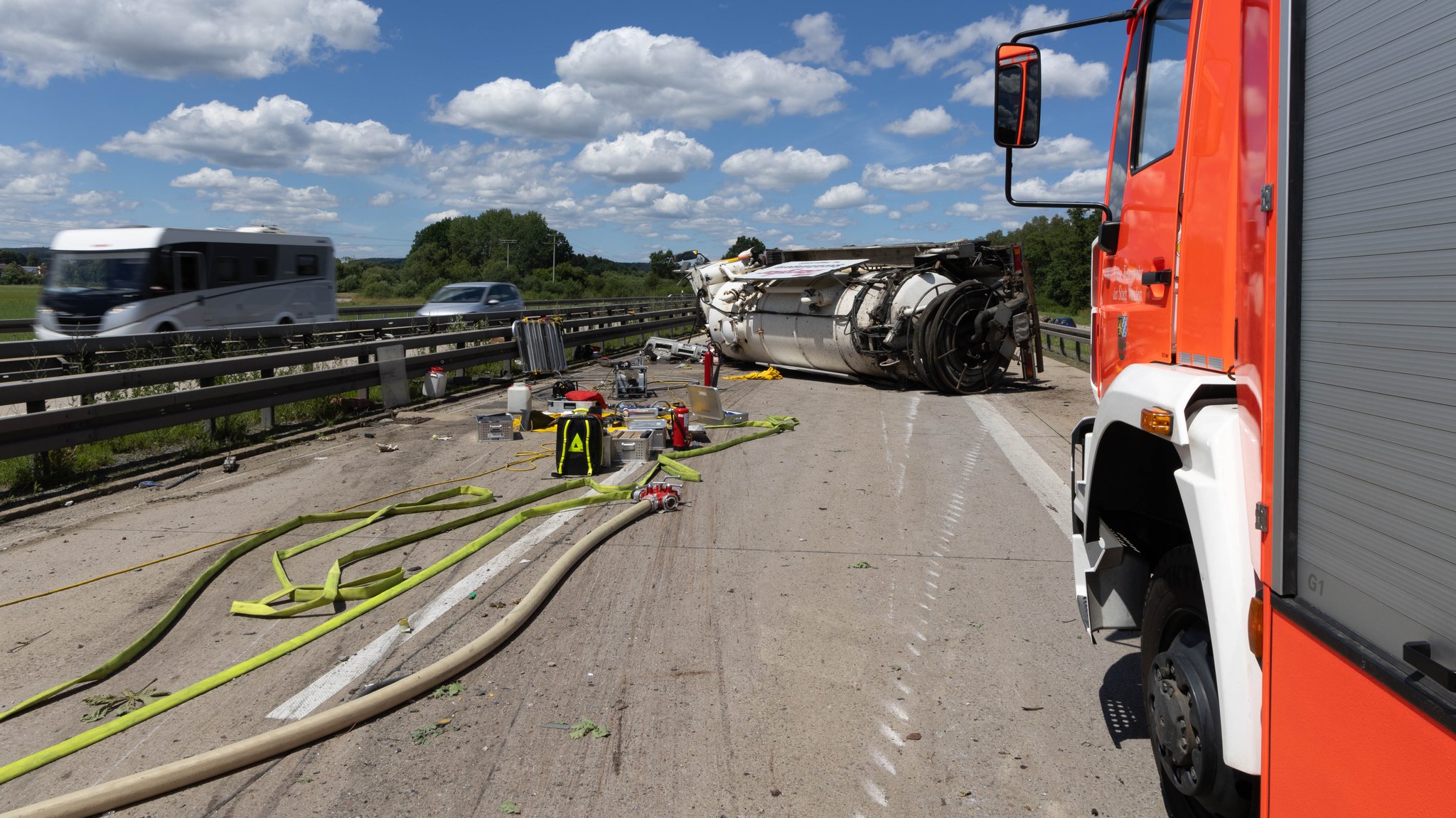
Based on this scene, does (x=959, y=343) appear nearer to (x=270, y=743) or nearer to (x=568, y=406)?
(x=568, y=406)

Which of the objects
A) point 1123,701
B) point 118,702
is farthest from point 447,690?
point 1123,701

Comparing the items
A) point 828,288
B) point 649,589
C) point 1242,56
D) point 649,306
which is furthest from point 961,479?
point 649,306

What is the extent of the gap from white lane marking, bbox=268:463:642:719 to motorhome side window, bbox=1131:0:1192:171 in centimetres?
395

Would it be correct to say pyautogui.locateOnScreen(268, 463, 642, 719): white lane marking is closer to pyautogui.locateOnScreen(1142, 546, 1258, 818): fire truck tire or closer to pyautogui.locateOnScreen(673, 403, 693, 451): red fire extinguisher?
pyautogui.locateOnScreen(1142, 546, 1258, 818): fire truck tire

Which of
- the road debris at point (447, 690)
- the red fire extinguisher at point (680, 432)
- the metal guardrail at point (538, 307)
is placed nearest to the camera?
the road debris at point (447, 690)

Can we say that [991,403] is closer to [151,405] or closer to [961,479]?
[961,479]

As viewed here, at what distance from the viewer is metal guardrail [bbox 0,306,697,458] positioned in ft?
26.0

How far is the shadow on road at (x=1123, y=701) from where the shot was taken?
3934 millimetres

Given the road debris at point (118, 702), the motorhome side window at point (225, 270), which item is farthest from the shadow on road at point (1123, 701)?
the motorhome side window at point (225, 270)

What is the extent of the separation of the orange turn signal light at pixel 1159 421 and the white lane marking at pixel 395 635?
336 cm

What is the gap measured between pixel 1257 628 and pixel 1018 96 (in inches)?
95.0

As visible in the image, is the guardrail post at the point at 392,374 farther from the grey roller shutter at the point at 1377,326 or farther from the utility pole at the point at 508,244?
the utility pole at the point at 508,244

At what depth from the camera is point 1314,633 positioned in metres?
1.98

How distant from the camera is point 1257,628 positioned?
7.53 ft
